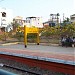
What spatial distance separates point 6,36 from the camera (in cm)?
4741

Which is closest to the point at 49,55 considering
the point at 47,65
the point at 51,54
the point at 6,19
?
the point at 51,54

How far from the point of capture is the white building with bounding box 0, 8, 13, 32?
67.6 meters

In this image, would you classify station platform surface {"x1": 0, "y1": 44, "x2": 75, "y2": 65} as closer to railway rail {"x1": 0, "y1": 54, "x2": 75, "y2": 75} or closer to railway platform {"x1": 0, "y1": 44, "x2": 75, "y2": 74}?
railway platform {"x1": 0, "y1": 44, "x2": 75, "y2": 74}

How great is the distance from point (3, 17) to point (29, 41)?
3428cm

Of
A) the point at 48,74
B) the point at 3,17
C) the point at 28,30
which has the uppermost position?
the point at 3,17

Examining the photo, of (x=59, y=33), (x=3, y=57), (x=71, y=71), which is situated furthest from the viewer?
(x=59, y=33)

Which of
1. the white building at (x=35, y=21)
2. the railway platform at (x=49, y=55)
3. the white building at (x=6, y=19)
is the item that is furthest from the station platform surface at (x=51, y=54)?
the white building at (x=35, y=21)

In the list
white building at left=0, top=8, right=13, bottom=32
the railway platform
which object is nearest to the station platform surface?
the railway platform

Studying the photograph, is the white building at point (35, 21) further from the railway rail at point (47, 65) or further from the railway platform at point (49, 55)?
the railway rail at point (47, 65)

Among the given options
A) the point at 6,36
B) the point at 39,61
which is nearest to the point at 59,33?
the point at 6,36

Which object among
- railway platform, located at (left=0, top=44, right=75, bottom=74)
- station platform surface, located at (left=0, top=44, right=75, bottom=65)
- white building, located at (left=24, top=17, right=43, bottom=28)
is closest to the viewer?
railway platform, located at (left=0, top=44, right=75, bottom=74)

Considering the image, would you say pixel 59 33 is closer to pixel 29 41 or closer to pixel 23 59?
pixel 29 41

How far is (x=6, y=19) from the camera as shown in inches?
2758

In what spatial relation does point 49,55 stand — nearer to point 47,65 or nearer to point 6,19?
point 47,65
